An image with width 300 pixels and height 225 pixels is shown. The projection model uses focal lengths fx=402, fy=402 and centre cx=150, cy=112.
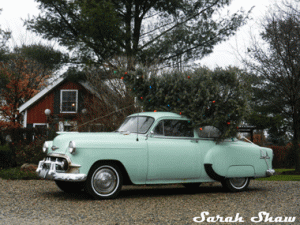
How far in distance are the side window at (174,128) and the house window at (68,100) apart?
57.9 ft

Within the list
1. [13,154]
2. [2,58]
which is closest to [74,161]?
[13,154]

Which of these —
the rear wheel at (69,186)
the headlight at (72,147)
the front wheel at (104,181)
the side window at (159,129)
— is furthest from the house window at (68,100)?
the headlight at (72,147)

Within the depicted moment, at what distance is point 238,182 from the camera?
9.00 meters

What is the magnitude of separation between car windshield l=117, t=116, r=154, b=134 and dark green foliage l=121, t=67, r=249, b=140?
2.42ft

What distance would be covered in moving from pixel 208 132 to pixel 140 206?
264 cm

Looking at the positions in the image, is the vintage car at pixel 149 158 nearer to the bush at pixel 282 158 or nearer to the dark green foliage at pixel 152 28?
the dark green foliage at pixel 152 28

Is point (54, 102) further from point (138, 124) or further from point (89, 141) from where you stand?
point (89, 141)

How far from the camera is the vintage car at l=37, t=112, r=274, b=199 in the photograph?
7.29 meters

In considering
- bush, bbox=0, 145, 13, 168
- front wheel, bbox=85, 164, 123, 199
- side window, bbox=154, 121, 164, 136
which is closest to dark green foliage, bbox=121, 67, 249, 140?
side window, bbox=154, 121, 164, 136

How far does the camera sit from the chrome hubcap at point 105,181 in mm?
7359

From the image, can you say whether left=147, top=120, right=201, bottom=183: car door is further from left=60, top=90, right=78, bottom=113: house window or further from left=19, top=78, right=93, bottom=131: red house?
left=60, top=90, right=78, bottom=113: house window

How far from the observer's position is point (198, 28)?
1844 centimetres

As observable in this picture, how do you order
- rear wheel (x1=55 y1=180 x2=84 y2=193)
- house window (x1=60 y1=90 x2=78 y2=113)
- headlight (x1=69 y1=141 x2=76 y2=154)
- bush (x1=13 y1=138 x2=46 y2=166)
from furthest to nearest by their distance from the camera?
house window (x1=60 y1=90 x2=78 y2=113) → bush (x1=13 y1=138 x2=46 y2=166) → rear wheel (x1=55 y1=180 x2=84 y2=193) → headlight (x1=69 y1=141 x2=76 y2=154)

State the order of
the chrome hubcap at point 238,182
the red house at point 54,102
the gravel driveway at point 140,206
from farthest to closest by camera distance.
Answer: the red house at point 54,102 < the chrome hubcap at point 238,182 < the gravel driveway at point 140,206
